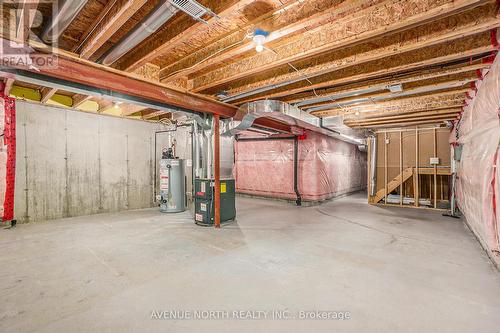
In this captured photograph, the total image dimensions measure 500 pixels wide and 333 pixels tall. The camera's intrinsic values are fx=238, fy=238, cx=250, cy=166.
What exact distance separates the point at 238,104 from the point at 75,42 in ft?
8.69

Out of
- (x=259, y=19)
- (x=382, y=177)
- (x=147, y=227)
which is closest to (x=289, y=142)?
(x=382, y=177)

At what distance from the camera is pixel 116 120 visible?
19.1ft

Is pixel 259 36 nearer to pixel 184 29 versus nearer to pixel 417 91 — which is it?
pixel 184 29

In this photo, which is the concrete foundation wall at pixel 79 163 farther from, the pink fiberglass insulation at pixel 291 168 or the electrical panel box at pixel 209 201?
the pink fiberglass insulation at pixel 291 168

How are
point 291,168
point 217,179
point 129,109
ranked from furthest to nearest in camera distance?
1. point 291,168
2. point 129,109
3. point 217,179

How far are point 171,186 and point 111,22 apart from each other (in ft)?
13.4

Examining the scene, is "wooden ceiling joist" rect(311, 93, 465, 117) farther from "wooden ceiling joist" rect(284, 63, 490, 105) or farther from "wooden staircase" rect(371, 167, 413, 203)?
"wooden staircase" rect(371, 167, 413, 203)

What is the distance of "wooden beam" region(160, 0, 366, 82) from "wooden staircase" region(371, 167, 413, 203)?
5.82 m

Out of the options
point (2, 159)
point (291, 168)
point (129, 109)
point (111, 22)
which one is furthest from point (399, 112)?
point (2, 159)

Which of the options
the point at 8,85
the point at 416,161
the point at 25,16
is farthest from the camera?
the point at 416,161

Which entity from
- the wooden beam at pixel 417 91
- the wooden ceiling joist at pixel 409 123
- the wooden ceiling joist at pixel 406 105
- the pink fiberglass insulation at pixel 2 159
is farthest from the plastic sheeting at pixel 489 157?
the pink fiberglass insulation at pixel 2 159

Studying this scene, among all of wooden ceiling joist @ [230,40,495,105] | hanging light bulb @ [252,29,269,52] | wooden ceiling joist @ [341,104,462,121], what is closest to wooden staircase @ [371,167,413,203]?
wooden ceiling joist @ [341,104,462,121]

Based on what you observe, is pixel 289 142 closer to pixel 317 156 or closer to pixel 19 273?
pixel 317 156

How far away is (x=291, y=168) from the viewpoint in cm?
720
